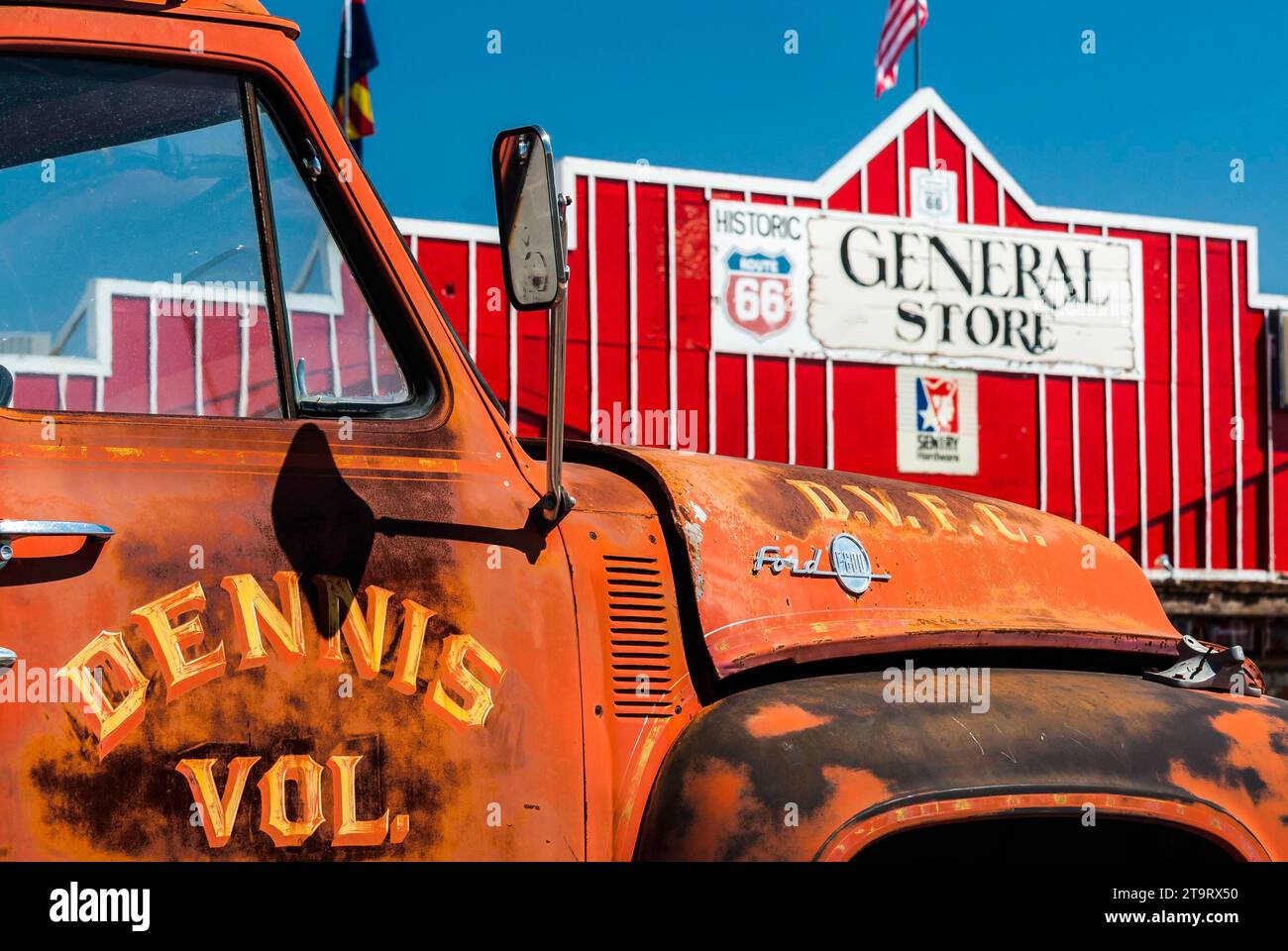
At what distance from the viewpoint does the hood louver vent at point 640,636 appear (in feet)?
8.09

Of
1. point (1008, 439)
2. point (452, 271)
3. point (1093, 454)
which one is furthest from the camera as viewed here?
point (1093, 454)

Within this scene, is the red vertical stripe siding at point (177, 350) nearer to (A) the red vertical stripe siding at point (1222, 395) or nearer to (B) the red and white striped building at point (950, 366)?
(B) the red and white striped building at point (950, 366)

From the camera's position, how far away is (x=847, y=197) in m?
17.3

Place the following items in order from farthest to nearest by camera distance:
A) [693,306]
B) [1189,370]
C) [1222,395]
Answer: [1222,395] → [1189,370] → [693,306]

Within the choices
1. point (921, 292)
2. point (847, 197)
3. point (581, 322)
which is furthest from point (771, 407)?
point (847, 197)

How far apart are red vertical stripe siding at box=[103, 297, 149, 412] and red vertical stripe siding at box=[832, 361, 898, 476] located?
14.6 metres

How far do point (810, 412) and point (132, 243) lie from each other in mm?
14597

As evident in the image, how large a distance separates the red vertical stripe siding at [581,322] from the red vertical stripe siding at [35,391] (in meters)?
13.3

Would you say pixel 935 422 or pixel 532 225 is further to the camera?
pixel 935 422

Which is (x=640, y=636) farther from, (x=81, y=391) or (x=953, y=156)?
(x=953, y=156)

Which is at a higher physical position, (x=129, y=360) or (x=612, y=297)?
(x=612, y=297)
